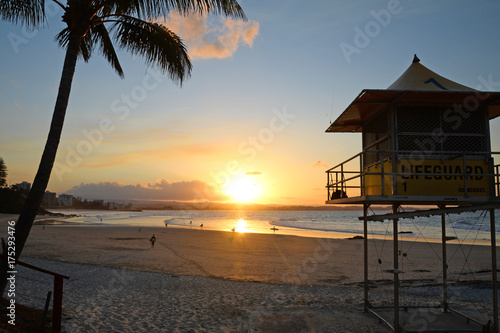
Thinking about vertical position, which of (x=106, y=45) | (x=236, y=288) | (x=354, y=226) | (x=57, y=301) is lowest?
(x=354, y=226)

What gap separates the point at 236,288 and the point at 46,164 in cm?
895

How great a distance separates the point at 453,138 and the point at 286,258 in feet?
54.8

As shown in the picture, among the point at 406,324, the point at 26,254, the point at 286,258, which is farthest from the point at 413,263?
the point at 26,254

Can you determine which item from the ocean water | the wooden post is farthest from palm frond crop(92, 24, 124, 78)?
the ocean water

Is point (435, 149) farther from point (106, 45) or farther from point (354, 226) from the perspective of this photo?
point (354, 226)

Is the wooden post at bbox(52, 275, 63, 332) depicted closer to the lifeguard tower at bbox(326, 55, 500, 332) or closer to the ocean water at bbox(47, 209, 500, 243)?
the lifeguard tower at bbox(326, 55, 500, 332)

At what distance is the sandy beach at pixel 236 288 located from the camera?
9055mm

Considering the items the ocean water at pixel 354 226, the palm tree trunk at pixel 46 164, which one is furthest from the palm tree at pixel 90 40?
the ocean water at pixel 354 226

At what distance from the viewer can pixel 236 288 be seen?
13789 millimetres

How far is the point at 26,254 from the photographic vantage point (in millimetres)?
20828

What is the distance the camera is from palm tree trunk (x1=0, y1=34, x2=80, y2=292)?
6.84 meters

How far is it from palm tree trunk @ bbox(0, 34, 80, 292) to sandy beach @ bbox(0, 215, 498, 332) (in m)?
2.33

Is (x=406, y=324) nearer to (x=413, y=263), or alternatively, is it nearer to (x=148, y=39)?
(x=148, y=39)

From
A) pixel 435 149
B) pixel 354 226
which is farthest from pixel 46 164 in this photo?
pixel 354 226
